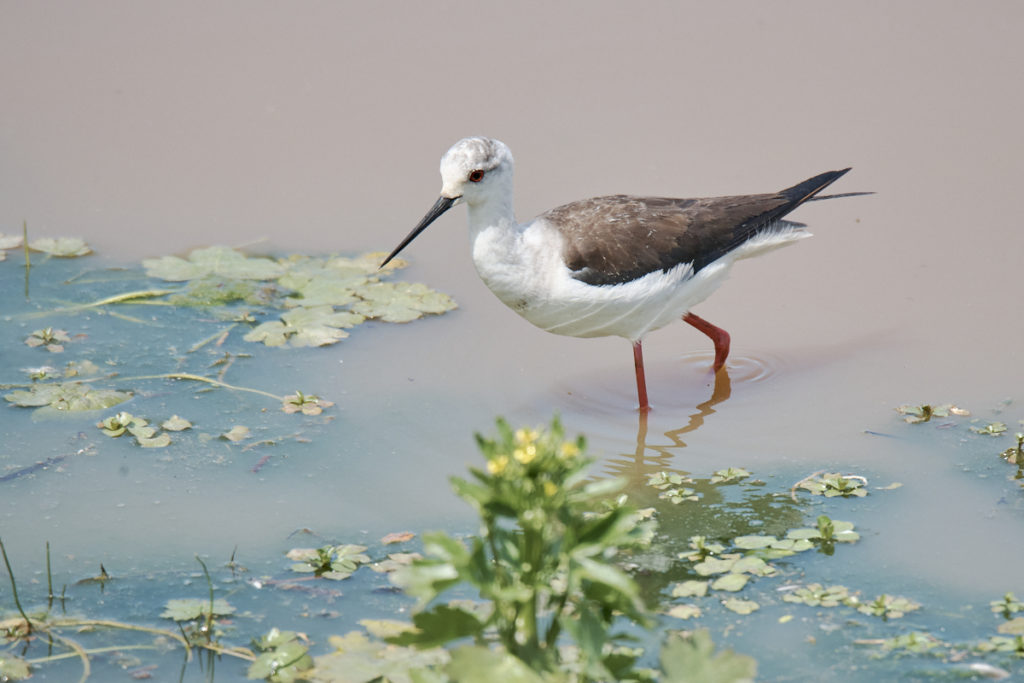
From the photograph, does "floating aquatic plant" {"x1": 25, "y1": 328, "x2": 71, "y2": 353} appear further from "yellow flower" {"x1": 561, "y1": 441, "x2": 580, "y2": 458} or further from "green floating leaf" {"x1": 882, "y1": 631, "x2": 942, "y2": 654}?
"green floating leaf" {"x1": 882, "y1": 631, "x2": 942, "y2": 654}

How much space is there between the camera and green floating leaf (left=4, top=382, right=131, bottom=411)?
545 centimetres

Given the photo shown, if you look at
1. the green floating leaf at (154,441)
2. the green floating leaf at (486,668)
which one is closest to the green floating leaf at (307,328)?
the green floating leaf at (154,441)

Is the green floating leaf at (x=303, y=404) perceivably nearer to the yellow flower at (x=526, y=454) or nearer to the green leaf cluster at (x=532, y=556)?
the green leaf cluster at (x=532, y=556)

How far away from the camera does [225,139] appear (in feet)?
27.3

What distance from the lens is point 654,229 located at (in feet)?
19.5

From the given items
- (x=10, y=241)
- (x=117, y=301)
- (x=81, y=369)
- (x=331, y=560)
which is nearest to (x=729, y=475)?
(x=331, y=560)

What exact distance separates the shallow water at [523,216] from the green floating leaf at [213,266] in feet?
0.76

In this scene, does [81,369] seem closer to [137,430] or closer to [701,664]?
[137,430]

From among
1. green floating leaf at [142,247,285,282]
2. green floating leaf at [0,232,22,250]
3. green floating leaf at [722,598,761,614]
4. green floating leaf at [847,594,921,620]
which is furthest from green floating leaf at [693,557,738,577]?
green floating leaf at [0,232,22,250]

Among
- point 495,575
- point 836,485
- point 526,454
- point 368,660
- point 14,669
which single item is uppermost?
point 526,454

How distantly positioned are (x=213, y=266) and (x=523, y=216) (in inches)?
74.9

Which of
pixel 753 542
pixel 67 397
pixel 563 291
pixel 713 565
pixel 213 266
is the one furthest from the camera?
pixel 213 266

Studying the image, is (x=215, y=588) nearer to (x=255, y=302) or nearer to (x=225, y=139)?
(x=255, y=302)

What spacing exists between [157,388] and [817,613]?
328 centimetres
